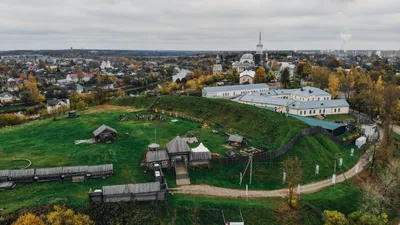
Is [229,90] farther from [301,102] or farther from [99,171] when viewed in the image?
[99,171]

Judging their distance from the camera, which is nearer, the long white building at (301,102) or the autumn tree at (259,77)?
the long white building at (301,102)

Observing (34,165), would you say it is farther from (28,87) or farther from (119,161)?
(28,87)

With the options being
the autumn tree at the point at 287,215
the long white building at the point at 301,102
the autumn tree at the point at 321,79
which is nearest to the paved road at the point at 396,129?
the long white building at the point at 301,102

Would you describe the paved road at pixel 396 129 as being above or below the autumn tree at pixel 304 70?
below

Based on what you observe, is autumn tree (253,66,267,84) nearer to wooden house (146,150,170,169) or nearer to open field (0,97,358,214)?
open field (0,97,358,214)

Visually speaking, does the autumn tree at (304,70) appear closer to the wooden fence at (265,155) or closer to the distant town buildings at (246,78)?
the distant town buildings at (246,78)

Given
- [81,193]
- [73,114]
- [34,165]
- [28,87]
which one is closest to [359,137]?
[81,193]
